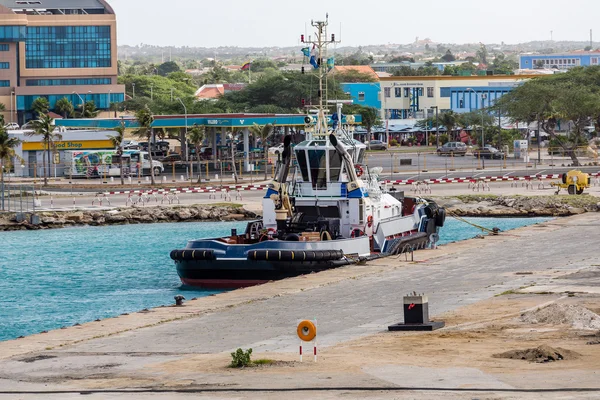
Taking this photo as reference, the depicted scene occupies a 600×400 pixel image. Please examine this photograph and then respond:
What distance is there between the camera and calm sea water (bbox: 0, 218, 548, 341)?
130 ft

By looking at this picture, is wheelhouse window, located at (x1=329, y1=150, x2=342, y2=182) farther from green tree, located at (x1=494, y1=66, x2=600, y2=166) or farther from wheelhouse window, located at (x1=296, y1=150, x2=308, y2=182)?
green tree, located at (x1=494, y1=66, x2=600, y2=166)

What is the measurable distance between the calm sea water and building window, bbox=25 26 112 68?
93096 millimetres

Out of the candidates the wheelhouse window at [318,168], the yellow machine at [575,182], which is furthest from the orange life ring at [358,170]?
the yellow machine at [575,182]

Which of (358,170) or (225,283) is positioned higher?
(358,170)

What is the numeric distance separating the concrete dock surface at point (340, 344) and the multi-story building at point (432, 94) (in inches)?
4191

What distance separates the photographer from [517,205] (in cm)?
6881

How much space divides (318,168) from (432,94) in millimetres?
104937

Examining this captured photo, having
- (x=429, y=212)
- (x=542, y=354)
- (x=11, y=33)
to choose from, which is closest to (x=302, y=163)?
(x=429, y=212)

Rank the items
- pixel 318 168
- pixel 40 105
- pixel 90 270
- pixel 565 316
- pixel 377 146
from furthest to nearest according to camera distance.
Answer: pixel 40 105, pixel 377 146, pixel 90 270, pixel 318 168, pixel 565 316

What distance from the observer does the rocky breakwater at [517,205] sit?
Answer: 66312 mm

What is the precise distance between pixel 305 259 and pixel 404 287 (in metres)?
5.60

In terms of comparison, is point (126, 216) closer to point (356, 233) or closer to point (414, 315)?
point (356, 233)

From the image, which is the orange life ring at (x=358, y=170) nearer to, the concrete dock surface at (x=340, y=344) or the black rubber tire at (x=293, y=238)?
the black rubber tire at (x=293, y=238)

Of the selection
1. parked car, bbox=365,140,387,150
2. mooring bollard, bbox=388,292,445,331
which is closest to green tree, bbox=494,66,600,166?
parked car, bbox=365,140,387,150
